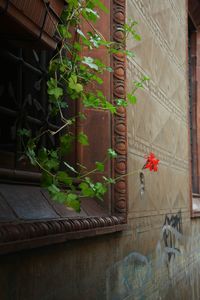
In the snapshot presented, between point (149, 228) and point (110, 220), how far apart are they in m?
1.22

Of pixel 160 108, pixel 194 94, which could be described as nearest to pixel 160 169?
pixel 160 108

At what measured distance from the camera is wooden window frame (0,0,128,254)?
1.96m

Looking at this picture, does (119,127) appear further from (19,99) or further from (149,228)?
(149,228)

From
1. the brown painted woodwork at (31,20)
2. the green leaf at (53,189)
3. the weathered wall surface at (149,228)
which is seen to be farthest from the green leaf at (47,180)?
the brown painted woodwork at (31,20)

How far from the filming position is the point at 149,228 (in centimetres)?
415

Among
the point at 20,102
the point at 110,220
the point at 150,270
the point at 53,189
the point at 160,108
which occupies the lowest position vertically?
the point at 150,270

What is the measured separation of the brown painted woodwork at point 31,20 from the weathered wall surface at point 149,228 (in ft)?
2.81

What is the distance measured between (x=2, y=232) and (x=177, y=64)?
4.26 m

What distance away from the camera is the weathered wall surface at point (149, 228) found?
2352 mm

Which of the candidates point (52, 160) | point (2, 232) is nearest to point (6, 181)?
point (52, 160)

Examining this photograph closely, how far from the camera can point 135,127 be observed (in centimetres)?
384

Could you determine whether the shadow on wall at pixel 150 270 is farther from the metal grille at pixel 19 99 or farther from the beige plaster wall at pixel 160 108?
the metal grille at pixel 19 99

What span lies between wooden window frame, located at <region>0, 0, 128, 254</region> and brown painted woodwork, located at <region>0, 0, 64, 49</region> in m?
0.71

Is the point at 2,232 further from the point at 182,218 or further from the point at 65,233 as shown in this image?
the point at 182,218
